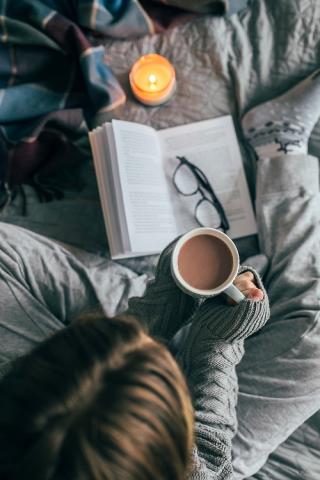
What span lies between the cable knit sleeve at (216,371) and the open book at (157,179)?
195 mm

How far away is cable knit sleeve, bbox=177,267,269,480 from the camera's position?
0.67 m

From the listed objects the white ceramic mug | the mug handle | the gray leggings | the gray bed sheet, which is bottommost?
the gray leggings

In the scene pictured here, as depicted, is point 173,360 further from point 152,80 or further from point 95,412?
point 152,80

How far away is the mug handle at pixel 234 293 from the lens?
664mm

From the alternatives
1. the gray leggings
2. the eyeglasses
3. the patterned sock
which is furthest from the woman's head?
the patterned sock

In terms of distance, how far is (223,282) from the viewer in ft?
2.15

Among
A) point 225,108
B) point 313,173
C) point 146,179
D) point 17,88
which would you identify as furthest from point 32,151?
point 313,173

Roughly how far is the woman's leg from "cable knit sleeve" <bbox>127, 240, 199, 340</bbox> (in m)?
0.15

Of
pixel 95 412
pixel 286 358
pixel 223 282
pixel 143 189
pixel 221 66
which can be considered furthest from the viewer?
pixel 221 66

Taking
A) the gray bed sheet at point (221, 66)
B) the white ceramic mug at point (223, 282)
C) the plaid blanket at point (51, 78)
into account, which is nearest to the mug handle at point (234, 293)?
the white ceramic mug at point (223, 282)

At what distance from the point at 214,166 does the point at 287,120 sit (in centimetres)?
17

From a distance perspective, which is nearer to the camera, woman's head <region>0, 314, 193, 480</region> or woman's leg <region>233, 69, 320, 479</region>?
woman's head <region>0, 314, 193, 480</region>

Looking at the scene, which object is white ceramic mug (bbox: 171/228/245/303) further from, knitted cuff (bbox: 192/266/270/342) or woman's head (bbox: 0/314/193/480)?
woman's head (bbox: 0/314/193/480)

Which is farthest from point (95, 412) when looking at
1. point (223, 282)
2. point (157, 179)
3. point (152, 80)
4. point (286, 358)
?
point (152, 80)
